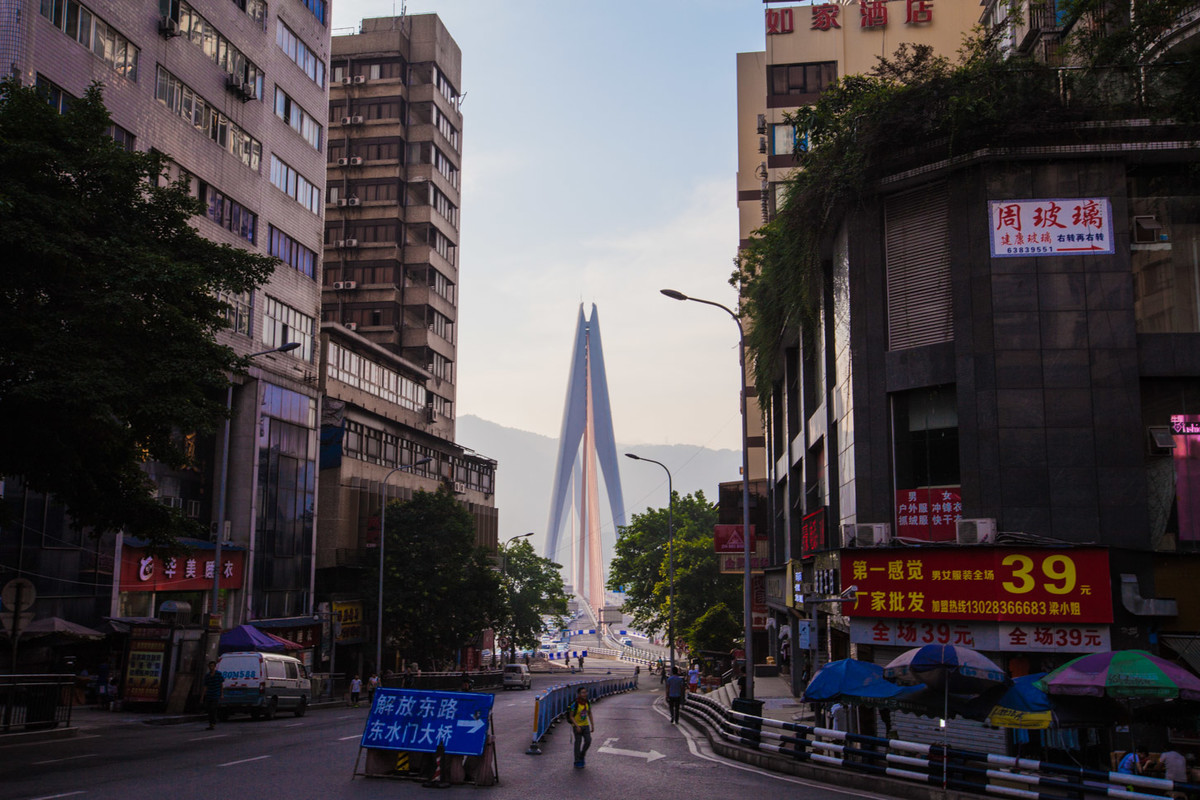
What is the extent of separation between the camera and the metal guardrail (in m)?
23.0

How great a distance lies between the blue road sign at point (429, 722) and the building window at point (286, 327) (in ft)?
122

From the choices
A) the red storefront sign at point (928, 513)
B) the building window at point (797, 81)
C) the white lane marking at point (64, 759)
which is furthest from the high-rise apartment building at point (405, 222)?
the white lane marking at point (64, 759)

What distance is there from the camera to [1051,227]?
2425 centimetres

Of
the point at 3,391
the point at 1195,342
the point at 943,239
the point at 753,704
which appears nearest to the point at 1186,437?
the point at 1195,342

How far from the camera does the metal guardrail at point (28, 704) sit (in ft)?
75.6

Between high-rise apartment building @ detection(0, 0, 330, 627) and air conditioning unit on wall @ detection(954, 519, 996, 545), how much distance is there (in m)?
23.8

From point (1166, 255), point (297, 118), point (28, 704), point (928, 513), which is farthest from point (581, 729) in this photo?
point (297, 118)

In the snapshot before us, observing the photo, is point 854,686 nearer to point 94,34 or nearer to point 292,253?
point 94,34

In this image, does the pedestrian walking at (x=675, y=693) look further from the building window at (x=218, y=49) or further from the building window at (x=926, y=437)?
the building window at (x=218, y=49)

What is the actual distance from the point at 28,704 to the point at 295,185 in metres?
37.6

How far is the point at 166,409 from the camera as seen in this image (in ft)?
69.5

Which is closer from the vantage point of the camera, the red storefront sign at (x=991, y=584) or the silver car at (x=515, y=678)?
the red storefront sign at (x=991, y=584)

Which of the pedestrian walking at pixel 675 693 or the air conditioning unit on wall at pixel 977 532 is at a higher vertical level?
the air conditioning unit on wall at pixel 977 532

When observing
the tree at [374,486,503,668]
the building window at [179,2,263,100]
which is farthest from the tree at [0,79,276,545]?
the tree at [374,486,503,668]
